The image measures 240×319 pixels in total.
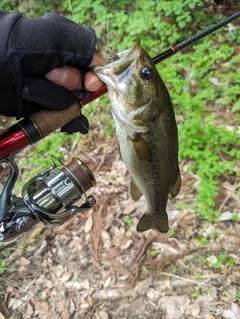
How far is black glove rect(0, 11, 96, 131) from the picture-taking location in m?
1.44

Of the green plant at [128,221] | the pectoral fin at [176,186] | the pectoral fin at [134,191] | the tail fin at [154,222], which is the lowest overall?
the green plant at [128,221]

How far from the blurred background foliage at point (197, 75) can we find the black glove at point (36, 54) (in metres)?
2.38

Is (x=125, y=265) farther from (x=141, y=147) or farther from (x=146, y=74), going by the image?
(x=146, y=74)

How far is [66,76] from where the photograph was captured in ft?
5.27

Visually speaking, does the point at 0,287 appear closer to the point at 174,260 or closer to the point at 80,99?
the point at 174,260

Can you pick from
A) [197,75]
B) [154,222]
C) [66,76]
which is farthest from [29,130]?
[197,75]

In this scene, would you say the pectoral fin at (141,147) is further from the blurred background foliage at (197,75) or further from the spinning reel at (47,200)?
the blurred background foliage at (197,75)

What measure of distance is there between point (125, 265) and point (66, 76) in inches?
95.8

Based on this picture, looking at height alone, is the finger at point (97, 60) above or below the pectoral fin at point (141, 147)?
above

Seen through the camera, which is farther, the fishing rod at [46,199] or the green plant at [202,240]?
the green plant at [202,240]

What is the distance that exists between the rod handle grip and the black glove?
0.29 ft

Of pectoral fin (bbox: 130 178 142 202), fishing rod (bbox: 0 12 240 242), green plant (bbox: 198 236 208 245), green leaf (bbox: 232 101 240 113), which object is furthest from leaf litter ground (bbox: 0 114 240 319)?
fishing rod (bbox: 0 12 240 242)

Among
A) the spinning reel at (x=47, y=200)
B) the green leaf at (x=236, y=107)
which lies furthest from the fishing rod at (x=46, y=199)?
the green leaf at (x=236, y=107)

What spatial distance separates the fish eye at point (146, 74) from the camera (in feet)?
5.97
